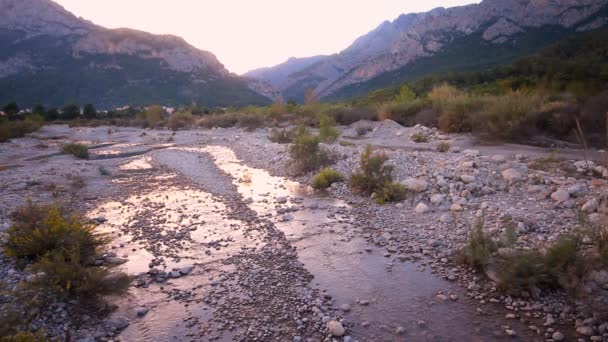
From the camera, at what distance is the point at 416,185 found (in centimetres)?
940

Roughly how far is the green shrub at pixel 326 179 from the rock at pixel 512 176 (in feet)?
15.4

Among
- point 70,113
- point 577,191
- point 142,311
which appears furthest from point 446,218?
point 70,113

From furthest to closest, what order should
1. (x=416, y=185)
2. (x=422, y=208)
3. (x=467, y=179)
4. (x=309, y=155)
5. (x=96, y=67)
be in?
(x=96, y=67)
(x=309, y=155)
(x=416, y=185)
(x=467, y=179)
(x=422, y=208)

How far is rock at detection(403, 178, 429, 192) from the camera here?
30.5 ft

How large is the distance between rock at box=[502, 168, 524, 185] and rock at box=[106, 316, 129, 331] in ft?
28.4

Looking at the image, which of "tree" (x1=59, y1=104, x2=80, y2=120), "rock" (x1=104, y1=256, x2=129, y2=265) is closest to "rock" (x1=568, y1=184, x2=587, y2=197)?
"rock" (x1=104, y1=256, x2=129, y2=265)

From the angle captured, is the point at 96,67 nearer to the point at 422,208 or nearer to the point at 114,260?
the point at 114,260

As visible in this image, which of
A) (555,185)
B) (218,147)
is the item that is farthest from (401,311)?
(218,147)

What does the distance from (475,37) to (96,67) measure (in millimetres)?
91321

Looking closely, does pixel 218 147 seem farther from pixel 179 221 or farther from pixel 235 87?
pixel 235 87

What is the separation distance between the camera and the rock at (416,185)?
9297 mm

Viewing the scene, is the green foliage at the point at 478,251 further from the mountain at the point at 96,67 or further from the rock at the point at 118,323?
the mountain at the point at 96,67

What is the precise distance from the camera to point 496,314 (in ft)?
15.2

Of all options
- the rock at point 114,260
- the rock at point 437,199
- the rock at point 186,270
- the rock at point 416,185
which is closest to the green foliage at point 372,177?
the rock at point 416,185
